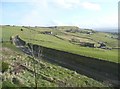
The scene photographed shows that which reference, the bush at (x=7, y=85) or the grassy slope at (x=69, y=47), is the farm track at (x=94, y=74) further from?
the bush at (x=7, y=85)

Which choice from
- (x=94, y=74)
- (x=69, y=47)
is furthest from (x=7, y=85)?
(x=69, y=47)

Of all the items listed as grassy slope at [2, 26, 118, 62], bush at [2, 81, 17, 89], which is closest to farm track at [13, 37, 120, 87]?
grassy slope at [2, 26, 118, 62]

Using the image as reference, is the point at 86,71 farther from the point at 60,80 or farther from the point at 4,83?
the point at 4,83

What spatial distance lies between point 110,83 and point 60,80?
23.3 feet

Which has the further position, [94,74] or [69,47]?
[69,47]

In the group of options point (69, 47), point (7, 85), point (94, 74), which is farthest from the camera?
point (69, 47)

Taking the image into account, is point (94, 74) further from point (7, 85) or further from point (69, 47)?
point (69, 47)

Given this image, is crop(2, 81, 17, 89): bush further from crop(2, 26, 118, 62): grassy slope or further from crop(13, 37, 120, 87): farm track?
crop(2, 26, 118, 62): grassy slope

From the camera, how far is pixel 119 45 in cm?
7312

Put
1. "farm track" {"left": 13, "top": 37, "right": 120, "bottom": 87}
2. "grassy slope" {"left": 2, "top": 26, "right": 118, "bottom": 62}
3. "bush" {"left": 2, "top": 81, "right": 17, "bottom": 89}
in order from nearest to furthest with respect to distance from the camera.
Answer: "bush" {"left": 2, "top": 81, "right": 17, "bottom": 89} < "farm track" {"left": 13, "top": 37, "right": 120, "bottom": 87} < "grassy slope" {"left": 2, "top": 26, "right": 118, "bottom": 62}

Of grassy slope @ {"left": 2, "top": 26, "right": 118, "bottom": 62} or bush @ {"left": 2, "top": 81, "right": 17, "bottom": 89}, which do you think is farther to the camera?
grassy slope @ {"left": 2, "top": 26, "right": 118, "bottom": 62}

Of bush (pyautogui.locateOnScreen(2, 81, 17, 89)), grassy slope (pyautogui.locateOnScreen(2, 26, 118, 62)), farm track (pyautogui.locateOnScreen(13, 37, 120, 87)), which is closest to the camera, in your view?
bush (pyautogui.locateOnScreen(2, 81, 17, 89))

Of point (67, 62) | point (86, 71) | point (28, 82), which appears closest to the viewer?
point (28, 82)

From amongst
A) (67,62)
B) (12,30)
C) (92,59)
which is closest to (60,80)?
(92,59)
